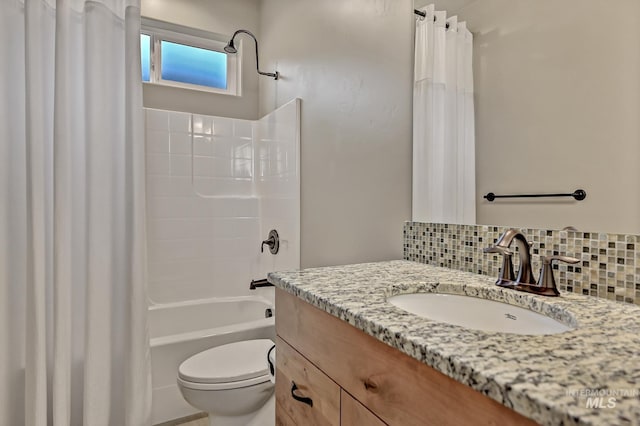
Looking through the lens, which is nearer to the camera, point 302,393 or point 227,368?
point 302,393

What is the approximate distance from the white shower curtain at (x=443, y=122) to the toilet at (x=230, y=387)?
2.97 feet

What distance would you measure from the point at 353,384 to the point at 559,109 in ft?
2.75

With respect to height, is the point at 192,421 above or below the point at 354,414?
below

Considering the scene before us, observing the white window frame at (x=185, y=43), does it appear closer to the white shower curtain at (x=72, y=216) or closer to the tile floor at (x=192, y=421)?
the white shower curtain at (x=72, y=216)

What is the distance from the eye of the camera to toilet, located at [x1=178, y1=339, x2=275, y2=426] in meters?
1.53

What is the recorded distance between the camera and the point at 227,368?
1.64 meters

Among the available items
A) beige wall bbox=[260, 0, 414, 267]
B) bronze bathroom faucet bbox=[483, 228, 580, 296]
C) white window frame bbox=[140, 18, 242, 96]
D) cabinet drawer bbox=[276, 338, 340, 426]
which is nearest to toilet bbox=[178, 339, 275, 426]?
cabinet drawer bbox=[276, 338, 340, 426]

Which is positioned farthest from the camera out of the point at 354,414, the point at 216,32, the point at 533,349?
the point at 216,32

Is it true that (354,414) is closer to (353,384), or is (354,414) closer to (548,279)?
(353,384)

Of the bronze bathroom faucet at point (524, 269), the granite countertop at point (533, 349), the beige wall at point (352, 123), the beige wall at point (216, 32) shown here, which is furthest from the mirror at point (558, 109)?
the beige wall at point (216, 32)

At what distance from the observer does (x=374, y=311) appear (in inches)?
27.2

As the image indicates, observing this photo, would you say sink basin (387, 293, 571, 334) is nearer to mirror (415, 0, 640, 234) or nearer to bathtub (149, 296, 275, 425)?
mirror (415, 0, 640, 234)

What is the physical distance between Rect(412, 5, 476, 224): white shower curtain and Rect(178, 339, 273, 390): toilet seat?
1.02m

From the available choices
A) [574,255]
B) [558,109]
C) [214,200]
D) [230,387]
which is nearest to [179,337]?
[230,387]
